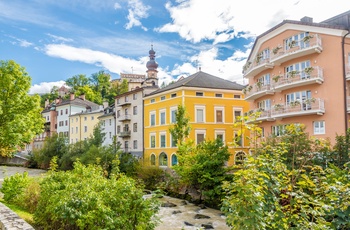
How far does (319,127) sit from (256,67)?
7.55 m

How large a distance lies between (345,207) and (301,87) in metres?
19.7

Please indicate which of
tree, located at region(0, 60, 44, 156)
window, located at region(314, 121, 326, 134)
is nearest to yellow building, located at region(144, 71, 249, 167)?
window, located at region(314, 121, 326, 134)

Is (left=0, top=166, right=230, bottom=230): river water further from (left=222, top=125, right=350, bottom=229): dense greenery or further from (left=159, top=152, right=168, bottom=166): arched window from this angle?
(left=159, top=152, right=168, bottom=166): arched window

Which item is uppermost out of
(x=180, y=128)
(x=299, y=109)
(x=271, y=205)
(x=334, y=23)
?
(x=334, y=23)

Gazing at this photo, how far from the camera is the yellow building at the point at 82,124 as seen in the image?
164 ft

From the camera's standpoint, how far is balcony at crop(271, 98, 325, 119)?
19.9m

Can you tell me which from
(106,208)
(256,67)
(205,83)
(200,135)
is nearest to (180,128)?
(200,135)

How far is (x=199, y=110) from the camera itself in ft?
107

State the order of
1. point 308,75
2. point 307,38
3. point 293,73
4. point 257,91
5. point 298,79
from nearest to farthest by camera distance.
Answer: point 307,38 < point 308,75 < point 293,73 < point 298,79 < point 257,91

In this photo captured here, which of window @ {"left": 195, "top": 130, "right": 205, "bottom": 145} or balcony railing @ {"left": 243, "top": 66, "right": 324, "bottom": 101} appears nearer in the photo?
balcony railing @ {"left": 243, "top": 66, "right": 324, "bottom": 101}

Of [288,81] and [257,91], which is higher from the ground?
[288,81]

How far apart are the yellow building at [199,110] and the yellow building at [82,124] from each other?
18407 mm

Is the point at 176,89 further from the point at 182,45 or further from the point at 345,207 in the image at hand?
the point at 345,207

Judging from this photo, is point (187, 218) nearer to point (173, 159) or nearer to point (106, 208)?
point (106, 208)
